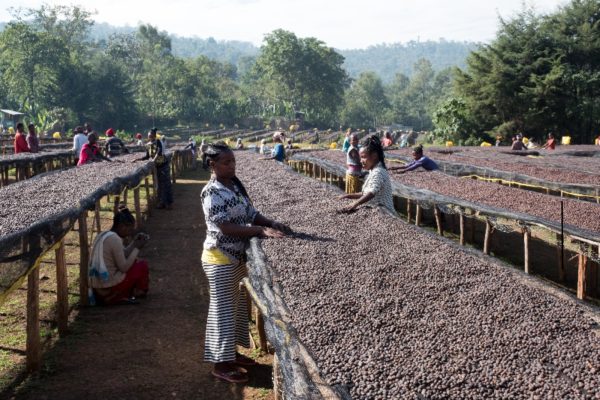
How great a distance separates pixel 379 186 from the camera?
5.40m

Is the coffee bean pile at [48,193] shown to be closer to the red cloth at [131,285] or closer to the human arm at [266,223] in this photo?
the red cloth at [131,285]

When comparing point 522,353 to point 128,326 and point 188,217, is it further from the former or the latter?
point 188,217

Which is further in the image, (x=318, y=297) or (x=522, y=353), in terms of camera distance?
(x=318, y=297)

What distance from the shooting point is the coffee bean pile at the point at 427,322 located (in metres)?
2.45

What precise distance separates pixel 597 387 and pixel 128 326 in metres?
4.43

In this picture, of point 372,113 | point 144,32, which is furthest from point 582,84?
point 144,32

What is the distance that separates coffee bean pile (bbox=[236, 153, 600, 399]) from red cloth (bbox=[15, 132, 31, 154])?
1230 cm

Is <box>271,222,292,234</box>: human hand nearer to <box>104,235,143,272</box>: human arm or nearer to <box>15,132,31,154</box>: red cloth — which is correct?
<box>104,235,143,272</box>: human arm

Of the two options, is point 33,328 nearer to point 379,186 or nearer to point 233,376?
point 233,376

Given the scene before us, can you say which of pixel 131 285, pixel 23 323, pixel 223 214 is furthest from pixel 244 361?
pixel 23 323

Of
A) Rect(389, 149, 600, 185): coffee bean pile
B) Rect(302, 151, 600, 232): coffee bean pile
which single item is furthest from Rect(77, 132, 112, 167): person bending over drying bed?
Rect(389, 149, 600, 185): coffee bean pile

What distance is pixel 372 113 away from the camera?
251 feet

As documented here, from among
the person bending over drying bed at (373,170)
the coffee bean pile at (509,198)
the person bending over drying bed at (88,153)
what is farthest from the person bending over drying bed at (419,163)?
the person bending over drying bed at (88,153)

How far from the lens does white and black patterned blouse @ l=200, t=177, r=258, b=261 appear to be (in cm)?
422
